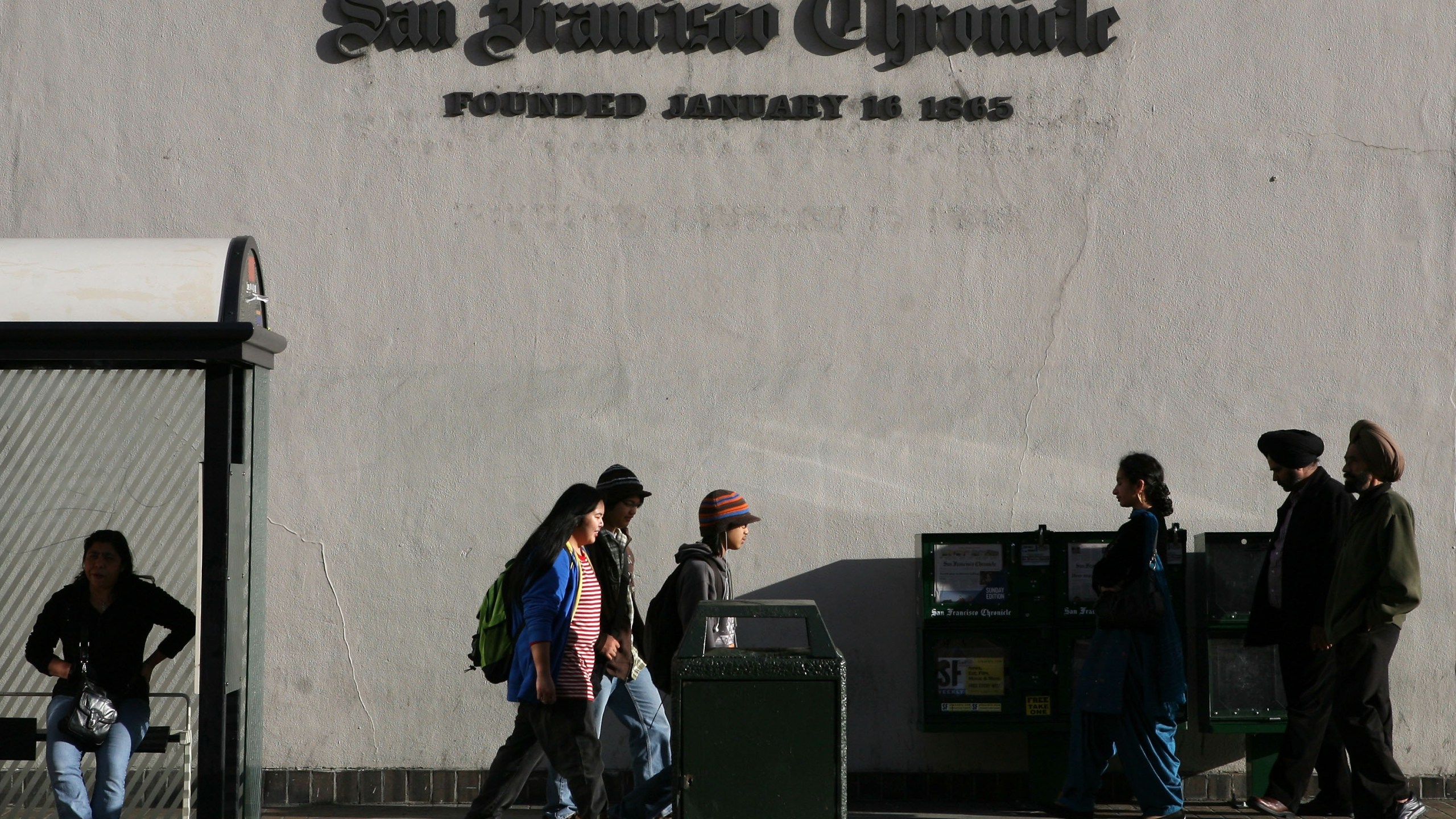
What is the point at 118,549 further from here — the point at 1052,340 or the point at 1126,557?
the point at 1052,340

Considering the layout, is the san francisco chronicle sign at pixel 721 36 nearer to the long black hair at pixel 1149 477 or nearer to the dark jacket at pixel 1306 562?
the long black hair at pixel 1149 477

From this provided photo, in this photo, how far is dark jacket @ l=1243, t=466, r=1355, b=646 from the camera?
6.84 metres

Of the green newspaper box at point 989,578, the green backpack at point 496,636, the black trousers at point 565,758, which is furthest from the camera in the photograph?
the green newspaper box at point 989,578

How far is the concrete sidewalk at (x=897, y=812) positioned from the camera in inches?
285

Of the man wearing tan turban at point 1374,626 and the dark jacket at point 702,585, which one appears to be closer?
the dark jacket at point 702,585

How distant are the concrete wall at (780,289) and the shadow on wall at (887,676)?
0.02m

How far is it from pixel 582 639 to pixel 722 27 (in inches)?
142

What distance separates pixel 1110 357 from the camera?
7719 mm

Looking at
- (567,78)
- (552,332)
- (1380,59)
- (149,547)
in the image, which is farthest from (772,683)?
(1380,59)

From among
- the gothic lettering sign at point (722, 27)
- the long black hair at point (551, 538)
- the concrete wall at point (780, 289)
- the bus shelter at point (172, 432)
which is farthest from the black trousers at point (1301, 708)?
the bus shelter at point (172, 432)

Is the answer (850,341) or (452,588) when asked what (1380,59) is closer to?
(850,341)

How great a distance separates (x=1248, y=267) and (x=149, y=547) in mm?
5616

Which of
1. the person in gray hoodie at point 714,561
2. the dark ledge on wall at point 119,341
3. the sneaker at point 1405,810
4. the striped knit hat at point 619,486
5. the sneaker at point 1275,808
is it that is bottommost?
the sneaker at point 1275,808

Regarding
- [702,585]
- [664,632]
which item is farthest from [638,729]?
[702,585]
